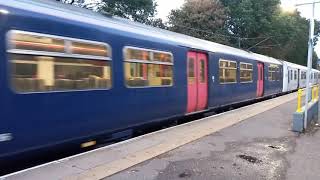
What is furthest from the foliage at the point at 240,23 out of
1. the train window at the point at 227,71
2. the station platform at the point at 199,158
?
the station platform at the point at 199,158

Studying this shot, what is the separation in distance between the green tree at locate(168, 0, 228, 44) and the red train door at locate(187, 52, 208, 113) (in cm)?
3178

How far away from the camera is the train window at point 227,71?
16016 millimetres

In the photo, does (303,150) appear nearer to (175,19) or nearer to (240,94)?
(240,94)

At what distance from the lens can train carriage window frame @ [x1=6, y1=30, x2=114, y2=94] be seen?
639 cm

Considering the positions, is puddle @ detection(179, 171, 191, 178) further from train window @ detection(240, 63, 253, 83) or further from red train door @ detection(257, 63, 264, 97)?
red train door @ detection(257, 63, 264, 97)

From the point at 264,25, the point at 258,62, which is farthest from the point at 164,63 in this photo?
the point at 264,25

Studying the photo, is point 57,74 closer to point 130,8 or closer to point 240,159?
point 240,159

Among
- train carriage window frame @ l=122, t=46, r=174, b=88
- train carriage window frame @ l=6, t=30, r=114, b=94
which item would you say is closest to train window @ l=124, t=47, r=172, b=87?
train carriage window frame @ l=122, t=46, r=174, b=88

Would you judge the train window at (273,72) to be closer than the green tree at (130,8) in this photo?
Yes

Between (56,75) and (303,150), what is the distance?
5.23 metres

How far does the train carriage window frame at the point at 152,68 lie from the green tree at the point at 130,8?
22.5 metres

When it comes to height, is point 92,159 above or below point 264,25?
below

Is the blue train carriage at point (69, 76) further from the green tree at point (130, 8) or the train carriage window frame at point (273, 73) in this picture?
the green tree at point (130, 8)

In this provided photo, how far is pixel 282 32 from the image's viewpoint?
5734cm
